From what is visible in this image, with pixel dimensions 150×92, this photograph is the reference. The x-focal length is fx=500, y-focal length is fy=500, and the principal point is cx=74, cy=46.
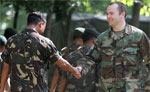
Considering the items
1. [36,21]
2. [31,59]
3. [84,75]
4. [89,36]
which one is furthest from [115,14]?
[84,75]

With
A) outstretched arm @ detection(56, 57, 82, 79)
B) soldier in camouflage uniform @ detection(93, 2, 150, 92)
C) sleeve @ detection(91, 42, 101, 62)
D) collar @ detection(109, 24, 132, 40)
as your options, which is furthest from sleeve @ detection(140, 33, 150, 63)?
outstretched arm @ detection(56, 57, 82, 79)

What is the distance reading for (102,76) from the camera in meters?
7.27

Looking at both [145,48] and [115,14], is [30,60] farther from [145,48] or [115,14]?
[145,48]

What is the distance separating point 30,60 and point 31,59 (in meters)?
0.02

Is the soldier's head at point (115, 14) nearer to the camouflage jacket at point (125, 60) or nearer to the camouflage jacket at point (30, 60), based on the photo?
the camouflage jacket at point (125, 60)

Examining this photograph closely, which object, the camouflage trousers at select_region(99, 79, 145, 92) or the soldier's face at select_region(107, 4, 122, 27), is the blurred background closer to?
the soldier's face at select_region(107, 4, 122, 27)

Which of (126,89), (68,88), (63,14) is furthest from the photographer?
(63,14)

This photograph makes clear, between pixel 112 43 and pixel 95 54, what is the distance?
0.32 m

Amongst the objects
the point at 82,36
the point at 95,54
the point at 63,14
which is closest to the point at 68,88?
the point at 82,36

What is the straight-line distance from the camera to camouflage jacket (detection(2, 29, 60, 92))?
7.04 m

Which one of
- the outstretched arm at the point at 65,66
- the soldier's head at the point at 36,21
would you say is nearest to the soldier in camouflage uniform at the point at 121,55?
the outstretched arm at the point at 65,66

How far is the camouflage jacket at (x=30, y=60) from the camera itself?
7.04 meters

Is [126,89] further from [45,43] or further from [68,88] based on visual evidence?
[68,88]

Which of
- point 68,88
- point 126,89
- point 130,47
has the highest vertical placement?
point 130,47
